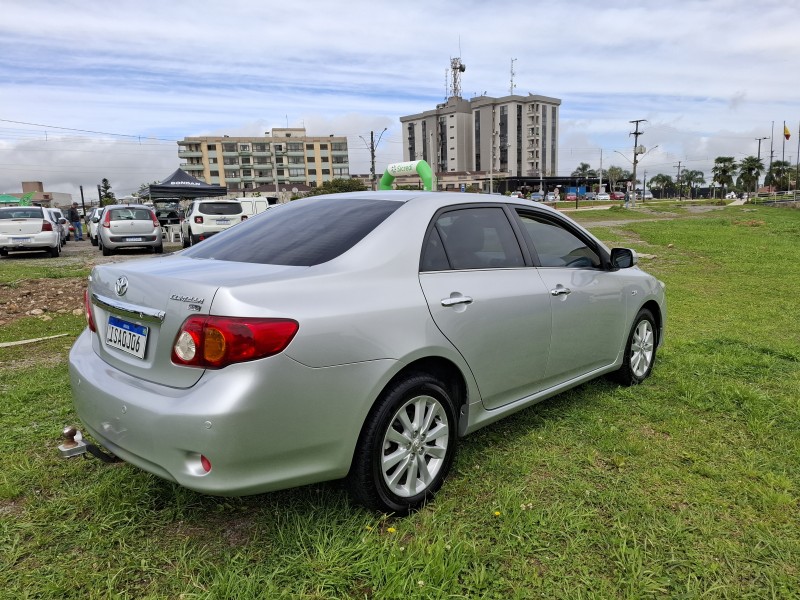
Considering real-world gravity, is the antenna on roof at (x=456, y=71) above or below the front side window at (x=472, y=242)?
above

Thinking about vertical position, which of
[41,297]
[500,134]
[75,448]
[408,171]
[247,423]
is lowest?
[41,297]

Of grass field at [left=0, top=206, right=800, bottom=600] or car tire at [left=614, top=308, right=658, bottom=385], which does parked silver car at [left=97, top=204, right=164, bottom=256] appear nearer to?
grass field at [left=0, top=206, right=800, bottom=600]

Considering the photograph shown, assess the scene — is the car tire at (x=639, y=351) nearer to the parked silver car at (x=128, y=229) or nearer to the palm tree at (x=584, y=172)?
the parked silver car at (x=128, y=229)

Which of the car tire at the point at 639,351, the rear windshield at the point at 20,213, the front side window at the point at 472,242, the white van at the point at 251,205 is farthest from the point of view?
the white van at the point at 251,205

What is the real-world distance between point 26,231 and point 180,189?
1279cm

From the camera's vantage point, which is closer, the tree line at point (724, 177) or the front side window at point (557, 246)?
the front side window at point (557, 246)

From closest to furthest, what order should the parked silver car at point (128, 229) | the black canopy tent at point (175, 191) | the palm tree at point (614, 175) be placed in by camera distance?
1. the parked silver car at point (128, 229)
2. the black canopy tent at point (175, 191)
3. the palm tree at point (614, 175)

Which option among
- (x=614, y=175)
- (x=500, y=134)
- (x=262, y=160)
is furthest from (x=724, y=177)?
(x=262, y=160)

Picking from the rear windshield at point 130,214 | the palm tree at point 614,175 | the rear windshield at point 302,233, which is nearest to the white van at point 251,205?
the rear windshield at point 130,214

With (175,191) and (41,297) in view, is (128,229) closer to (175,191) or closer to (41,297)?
(41,297)

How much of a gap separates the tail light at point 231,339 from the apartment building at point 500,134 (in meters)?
128

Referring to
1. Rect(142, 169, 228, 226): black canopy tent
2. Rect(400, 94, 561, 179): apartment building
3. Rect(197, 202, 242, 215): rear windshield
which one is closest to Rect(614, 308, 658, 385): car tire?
Rect(197, 202, 242, 215): rear windshield

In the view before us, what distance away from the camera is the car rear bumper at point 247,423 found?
2.14 m

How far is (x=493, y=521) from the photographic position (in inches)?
106
